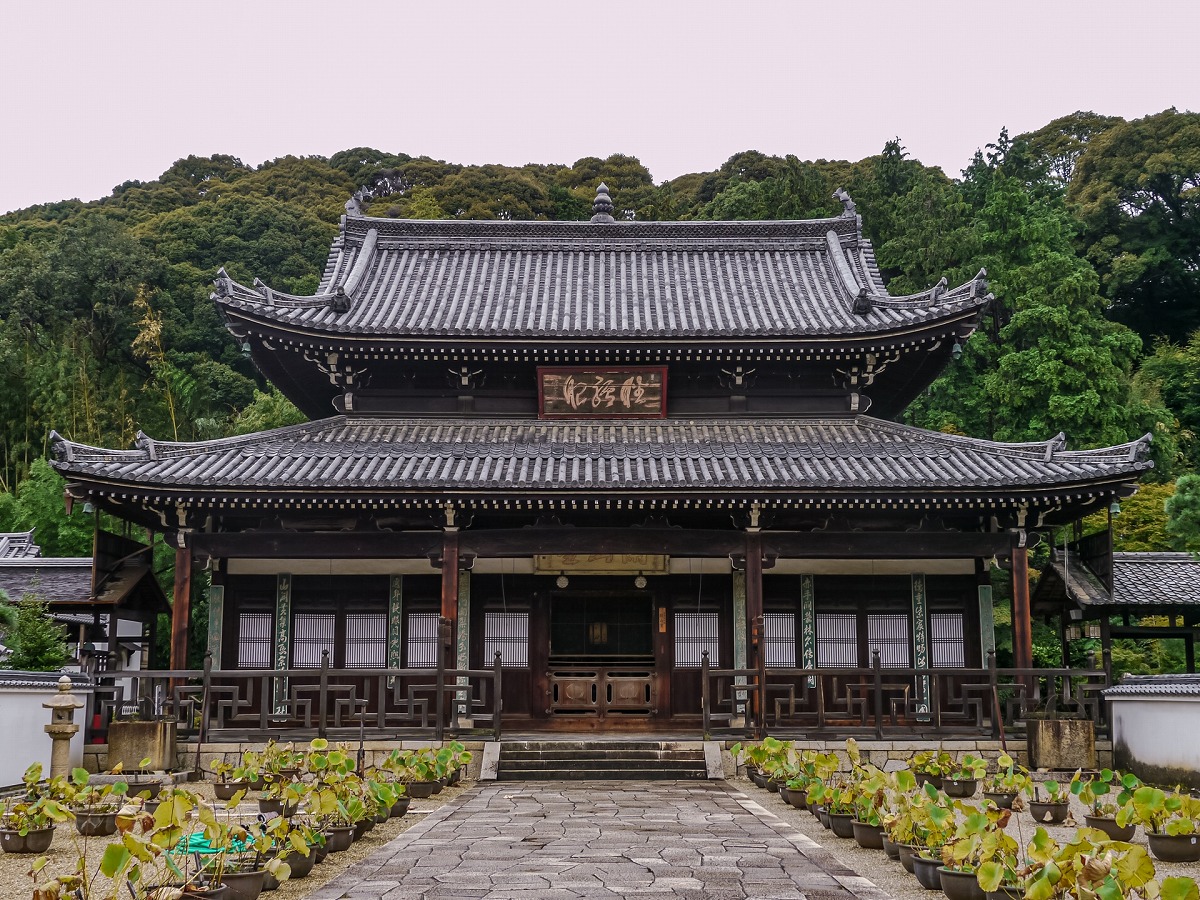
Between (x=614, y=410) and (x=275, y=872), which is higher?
(x=614, y=410)

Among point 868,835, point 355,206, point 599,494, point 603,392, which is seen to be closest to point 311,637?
point 599,494

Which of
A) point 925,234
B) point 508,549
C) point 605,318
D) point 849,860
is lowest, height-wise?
point 849,860

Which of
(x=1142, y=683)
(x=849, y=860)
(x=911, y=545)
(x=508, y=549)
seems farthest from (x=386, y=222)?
(x=849, y=860)

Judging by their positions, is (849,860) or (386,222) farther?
(386,222)

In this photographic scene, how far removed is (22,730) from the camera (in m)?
14.8

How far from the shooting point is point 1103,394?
1388 inches

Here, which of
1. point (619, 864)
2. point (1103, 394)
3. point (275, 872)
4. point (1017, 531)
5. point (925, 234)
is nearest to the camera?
point (275, 872)

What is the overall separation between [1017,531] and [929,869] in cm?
1231

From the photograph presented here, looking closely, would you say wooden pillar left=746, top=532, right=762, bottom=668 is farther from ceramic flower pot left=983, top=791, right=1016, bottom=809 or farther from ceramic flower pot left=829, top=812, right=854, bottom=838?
ceramic flower pot left=829, top=812, right=854, bottom=838

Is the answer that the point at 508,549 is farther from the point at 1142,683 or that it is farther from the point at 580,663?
the point at 1142,683

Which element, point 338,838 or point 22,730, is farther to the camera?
point 22,730

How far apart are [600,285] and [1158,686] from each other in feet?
46.3

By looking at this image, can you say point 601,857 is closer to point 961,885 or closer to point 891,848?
point 891,848

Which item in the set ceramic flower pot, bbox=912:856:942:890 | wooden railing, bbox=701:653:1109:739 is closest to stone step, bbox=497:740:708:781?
wooden railing, bbox=701:653:1109:739
